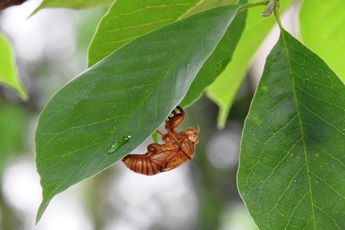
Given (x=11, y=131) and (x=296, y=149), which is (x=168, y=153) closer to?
(x=296, y=149)

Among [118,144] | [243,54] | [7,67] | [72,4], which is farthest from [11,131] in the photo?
[118,144]

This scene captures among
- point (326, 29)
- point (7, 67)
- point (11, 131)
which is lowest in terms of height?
point (11, 131)

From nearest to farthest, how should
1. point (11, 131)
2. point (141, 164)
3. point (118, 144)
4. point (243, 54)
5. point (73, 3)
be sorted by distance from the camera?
point (118, 144) < point (141, 164) < point (73, 3) < point (243, 54) < point (11, 131)

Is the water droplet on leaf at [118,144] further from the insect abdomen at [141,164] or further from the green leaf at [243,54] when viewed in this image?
the green leaf at [243,54]

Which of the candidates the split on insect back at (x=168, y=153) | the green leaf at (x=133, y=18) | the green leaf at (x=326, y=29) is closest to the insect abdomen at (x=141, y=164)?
the split on insect back at (x=168, y=153)

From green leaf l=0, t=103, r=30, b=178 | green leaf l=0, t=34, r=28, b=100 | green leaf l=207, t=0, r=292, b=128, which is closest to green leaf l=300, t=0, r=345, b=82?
green leaf l=207, t=0, r=292, b=128

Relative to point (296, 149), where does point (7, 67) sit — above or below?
below

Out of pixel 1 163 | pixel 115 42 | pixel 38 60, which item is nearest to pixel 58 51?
pixel 38 60
